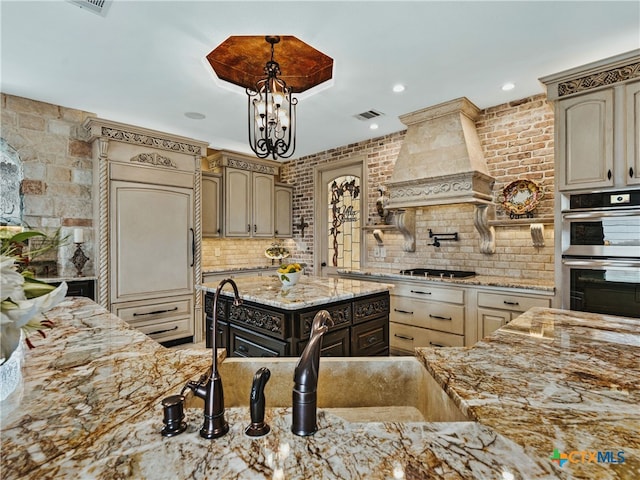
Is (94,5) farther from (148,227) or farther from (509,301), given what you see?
(509,301)

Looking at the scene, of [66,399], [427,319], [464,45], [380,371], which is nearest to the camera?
[66,399]

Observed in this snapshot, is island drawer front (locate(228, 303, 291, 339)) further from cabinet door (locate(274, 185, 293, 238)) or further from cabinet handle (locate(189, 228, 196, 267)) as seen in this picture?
cabinet door (locate(274, 185, 293, 238))

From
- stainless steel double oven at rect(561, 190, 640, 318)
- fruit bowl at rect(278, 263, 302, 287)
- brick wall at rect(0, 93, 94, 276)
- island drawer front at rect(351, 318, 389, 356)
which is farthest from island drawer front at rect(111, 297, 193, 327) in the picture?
stainless steel double oven at rect(561, 190, 640, 318)

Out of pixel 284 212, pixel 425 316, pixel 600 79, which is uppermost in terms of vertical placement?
pixel 600 79

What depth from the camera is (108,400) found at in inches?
33.5

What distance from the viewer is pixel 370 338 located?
2.56 m

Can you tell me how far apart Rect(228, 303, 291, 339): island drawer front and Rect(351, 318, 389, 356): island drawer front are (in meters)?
0.59

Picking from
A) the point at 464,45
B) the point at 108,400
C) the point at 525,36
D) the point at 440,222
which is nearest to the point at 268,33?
the point at 464,45

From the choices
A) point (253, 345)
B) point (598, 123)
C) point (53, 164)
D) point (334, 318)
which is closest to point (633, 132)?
point (598, 123)

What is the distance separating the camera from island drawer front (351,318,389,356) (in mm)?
2439

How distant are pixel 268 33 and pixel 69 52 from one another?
166 cm

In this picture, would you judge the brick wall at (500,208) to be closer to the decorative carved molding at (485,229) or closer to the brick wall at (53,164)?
the decorative carved molding at (485,229)

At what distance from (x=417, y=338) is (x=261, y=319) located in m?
2.09

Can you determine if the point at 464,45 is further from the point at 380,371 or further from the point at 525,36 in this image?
the point at 380,371
